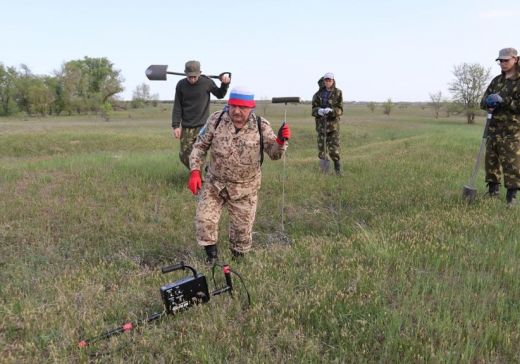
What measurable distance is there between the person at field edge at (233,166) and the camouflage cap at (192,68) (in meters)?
3.24

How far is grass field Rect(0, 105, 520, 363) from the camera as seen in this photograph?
2.86 metres

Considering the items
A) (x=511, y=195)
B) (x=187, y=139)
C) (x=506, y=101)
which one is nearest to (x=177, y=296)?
(x=187, y=139)

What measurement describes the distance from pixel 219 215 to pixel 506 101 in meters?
5.37

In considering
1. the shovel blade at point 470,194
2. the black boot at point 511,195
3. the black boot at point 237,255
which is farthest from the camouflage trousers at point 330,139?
the black boot at point 237,255

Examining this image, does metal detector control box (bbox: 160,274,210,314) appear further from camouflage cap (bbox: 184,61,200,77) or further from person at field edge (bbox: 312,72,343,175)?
person at field edge (bbox: 312,72,343,175)

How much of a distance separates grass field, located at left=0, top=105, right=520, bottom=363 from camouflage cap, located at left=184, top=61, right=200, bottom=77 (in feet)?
7.96

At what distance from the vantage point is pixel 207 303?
343 centimetres

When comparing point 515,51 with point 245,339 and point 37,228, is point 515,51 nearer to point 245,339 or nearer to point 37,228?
point 245,339

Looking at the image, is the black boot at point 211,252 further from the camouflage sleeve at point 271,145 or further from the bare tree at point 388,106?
the bare tree at point 388,106

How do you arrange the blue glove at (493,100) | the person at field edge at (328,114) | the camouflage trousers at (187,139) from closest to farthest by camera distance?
the blue glove at (493,100)
the camouflage trousers at (187,139)
the person at field edge at (328,114)

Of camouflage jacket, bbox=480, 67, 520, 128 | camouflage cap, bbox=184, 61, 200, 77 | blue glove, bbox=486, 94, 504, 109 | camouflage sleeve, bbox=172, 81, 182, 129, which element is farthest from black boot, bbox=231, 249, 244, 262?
camouflage jacket, bbox=480, 67, 520, 128

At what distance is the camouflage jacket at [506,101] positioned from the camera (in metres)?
6.57

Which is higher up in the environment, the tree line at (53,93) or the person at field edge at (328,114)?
the tree line at (53,93)

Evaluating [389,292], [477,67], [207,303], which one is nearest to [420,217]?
[389,292]
